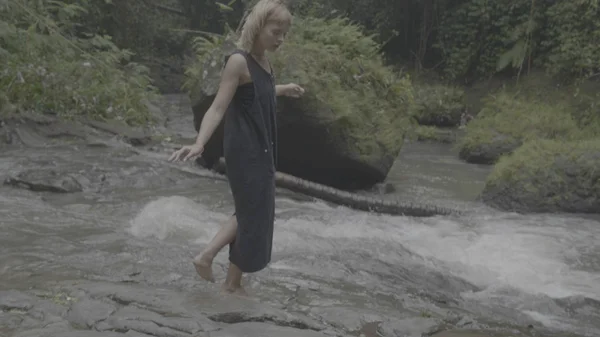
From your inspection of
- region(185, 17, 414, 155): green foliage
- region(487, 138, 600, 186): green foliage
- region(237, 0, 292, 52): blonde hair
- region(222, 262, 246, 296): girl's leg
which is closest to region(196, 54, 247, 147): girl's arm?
region(237, 0, 292, 52): blonde hair

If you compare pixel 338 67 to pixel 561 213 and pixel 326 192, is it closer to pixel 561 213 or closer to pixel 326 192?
pixel 326 192

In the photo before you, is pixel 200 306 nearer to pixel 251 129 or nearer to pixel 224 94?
pixel 251 129

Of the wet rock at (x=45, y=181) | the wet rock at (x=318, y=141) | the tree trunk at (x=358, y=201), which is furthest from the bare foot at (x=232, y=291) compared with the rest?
the wet rock at (x=318, y=141)

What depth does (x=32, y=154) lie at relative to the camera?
10.8 m

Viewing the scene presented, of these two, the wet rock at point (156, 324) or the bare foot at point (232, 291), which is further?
the bare foot at point (232, 291)

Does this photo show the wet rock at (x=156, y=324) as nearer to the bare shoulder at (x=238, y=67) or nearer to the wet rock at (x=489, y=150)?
the bare shoulder at (x=238, y=67)

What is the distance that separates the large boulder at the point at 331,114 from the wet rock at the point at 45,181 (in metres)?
2.25

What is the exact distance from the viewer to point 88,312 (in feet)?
13.1

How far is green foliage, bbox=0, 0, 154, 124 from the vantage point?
12531 millimetres

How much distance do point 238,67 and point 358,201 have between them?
17.8 ft

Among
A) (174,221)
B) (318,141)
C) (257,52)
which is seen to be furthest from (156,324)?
(318,141)

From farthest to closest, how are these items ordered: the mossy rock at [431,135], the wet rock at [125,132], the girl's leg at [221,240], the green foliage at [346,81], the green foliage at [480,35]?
the green foliage at [480,35] < the mossy rock at [431,135] < the wet rock at [125,132] < the green foliage at [346,81] < the girl's leg at [221,240]

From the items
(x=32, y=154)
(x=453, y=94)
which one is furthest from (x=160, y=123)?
(x=453, y=94)

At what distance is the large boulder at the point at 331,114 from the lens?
10094 mm
